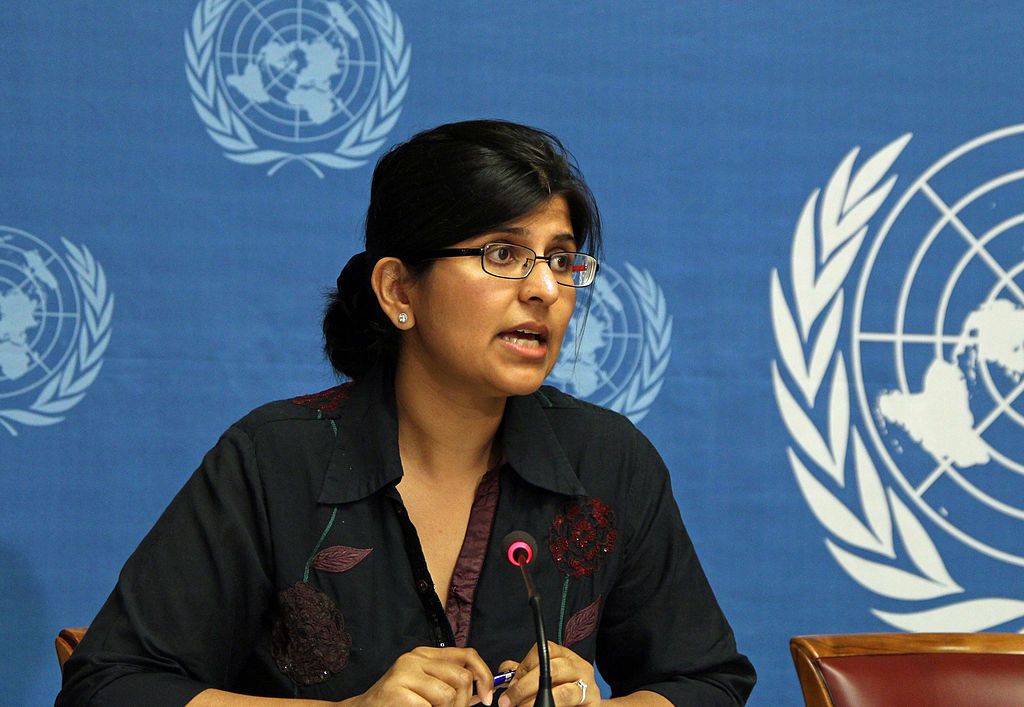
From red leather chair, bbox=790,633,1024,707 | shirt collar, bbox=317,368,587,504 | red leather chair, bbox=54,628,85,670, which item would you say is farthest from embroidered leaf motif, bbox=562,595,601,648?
red leather chair, bbox=54,628,85,670

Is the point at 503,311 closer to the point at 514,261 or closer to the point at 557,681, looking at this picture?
the point at 514,261

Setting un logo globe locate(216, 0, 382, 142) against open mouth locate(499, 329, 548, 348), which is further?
un logo globe locate(216, 0, 382, 142)

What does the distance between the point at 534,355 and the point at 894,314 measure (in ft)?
3.69

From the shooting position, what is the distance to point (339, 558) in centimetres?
142

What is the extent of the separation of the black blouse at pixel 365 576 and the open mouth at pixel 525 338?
0.18 meters

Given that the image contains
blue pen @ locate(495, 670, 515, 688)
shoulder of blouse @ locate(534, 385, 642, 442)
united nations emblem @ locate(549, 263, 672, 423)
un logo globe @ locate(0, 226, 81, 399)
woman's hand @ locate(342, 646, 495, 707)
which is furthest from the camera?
united nations emblem @ locate(549, 263, 672, 423)

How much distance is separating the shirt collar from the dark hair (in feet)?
0.24

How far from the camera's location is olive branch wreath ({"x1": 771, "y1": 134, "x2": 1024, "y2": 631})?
2236 millimetres

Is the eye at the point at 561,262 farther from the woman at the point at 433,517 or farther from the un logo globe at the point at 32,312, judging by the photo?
the un logo globe at the point at 32,312

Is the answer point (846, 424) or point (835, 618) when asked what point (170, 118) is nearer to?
point (846, 424)

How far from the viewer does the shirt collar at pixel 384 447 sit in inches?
57.1

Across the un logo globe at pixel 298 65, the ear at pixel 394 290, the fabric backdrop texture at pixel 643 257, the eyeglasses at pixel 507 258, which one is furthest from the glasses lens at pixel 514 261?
the un logo globe at pixel 298 65

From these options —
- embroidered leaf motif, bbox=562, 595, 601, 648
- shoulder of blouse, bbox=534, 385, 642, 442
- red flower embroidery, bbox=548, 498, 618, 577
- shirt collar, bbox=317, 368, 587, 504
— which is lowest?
embroidered leaf motif, bbox=562, 595, 601, 648

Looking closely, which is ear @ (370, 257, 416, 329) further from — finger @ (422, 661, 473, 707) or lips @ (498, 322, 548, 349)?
finger @ (422, 661, 473, 707)
